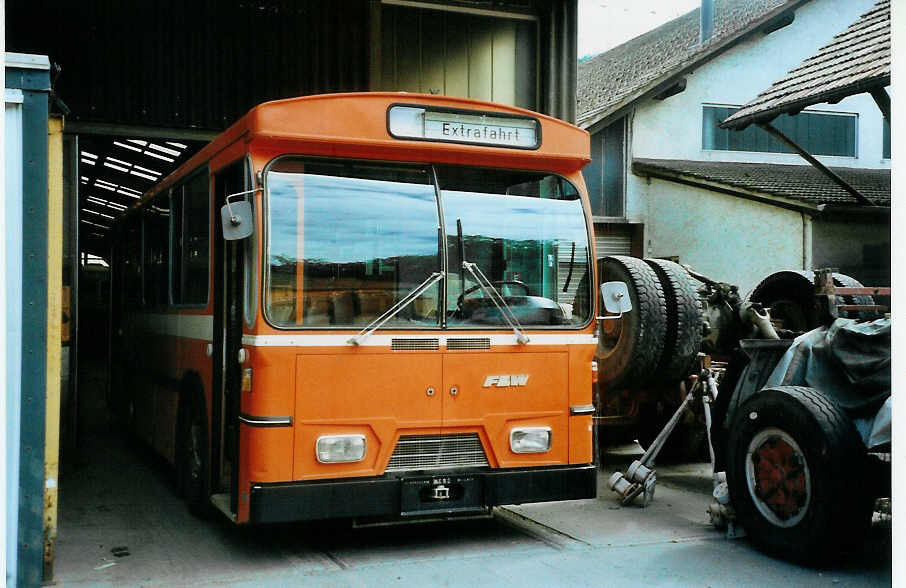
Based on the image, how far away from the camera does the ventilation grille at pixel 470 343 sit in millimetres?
6191

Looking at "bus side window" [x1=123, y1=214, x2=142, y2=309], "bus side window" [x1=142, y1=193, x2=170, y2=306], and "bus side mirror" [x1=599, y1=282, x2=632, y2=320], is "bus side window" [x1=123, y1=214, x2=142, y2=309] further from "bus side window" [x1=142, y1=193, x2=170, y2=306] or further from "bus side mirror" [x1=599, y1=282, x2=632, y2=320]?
"bus side mirror" [x1=599, y1=282, x2=632, y2=320]

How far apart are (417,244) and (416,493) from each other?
159 cm

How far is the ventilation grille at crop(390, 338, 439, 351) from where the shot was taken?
239 inches

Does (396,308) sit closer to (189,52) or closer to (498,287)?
(498,287)

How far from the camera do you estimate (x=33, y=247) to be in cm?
534

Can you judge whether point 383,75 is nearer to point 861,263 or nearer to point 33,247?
point 33,247

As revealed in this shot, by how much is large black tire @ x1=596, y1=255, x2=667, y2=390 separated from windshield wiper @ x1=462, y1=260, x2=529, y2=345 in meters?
2.58

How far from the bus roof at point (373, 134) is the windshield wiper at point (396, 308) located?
0.81 m

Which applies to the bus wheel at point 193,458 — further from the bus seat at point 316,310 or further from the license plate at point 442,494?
the license plate at point 442,494

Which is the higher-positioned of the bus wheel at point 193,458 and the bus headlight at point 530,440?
the bus headlight at point 530,440

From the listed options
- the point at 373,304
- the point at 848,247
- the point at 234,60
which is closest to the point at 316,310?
the point at 373,304

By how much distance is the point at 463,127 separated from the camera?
639cm

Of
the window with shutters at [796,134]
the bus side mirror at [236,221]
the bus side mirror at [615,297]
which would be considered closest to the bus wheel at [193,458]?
the bus side mirror at [236,221]

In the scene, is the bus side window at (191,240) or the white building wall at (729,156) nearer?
the bus side window at (191,240)
